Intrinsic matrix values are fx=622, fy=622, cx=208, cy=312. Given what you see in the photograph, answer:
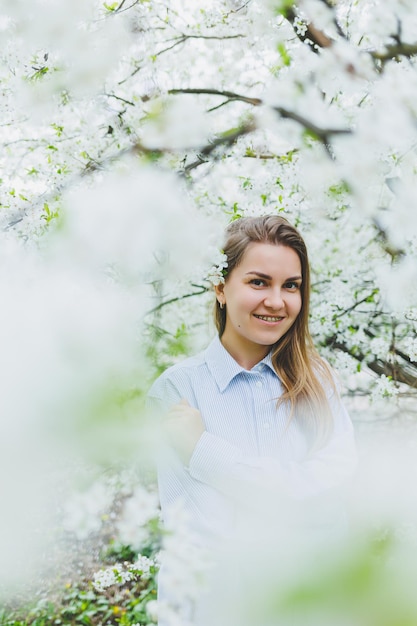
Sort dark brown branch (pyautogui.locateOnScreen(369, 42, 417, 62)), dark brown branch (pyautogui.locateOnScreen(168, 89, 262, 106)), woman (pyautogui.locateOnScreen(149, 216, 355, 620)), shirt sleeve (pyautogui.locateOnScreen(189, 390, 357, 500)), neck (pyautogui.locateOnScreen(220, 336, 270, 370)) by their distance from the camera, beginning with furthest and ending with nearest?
1. dark brown branch (pyautogui.locateOnScreen(168, 89, 262, 106))
2. dark brown branch (pyautogui.locateOnScreen(369, 42, 417, 62))
3. neck (pyautogui.locateOnScreen(220, 336, 270, 370))
4. woman (pyautogui.locateOnScreen(149, 216, 355, 620))
5. shirt sleeve (pyautogui.locateOnScreen(189, 390, 357, 500))

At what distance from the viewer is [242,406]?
1.71 metres

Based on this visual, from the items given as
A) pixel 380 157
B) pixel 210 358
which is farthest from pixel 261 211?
pixel 210 358

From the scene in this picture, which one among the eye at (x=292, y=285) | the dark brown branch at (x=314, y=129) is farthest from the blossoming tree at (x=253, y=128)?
the eye at (x=292, y=285)

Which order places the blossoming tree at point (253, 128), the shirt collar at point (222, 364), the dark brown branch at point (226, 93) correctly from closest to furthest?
the shirt collar at point (222, 364)
the blossoming tree at point (253, 128)
the dark brown branch at point (226, 93)

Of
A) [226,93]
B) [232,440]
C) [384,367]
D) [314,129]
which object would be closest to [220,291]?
[232,440]

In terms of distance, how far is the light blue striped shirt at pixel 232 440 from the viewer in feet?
4.40

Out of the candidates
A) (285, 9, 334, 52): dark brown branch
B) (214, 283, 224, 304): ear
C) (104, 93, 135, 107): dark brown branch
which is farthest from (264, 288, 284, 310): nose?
(285, 9, 334, 52): dark brown branch

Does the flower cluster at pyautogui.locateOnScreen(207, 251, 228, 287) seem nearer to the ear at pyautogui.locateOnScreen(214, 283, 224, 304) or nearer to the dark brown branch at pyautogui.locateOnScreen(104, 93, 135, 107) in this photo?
the ear at pyautogui.locateOnScreen(214, 283, 224, 304)

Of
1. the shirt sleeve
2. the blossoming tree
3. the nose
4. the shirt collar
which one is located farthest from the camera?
the blossoming tree

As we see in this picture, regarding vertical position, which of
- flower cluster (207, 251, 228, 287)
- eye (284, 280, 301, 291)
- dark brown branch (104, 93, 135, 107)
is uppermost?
dark brown branch (104, 93, 135, 107)

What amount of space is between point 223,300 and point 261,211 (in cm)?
57

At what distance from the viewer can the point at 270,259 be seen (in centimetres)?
172

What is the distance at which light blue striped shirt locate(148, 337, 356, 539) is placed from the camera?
4.40 ft

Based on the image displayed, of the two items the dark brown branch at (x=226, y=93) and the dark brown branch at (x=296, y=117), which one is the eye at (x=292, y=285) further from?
the dark brown branch at (x=226, y=93)
